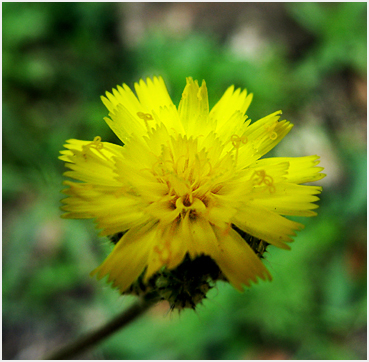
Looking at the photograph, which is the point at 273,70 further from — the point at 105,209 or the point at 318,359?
the point at 105,209

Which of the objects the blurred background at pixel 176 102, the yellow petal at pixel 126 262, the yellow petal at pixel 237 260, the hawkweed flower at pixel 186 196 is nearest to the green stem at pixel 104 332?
the hawkweed flower at pixel 186 196

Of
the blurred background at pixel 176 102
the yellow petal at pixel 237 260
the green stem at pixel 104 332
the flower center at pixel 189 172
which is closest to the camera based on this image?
the yellow petal at pixel 237 260

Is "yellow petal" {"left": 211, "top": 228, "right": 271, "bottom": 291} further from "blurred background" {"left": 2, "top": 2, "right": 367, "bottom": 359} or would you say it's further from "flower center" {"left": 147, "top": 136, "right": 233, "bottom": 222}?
"blurred background" {"left": 2, "top": 2, "right": 367, "bottom": 359}

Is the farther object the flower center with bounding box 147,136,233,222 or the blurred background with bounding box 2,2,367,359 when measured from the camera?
the blurred background with bounding box 2,2,367,359

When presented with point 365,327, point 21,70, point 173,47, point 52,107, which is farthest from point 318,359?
point 21,70

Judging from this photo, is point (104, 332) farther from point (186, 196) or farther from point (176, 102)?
point (176, 102)

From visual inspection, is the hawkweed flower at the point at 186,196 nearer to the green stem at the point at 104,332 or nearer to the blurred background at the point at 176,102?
the green stem at the point at 104,332

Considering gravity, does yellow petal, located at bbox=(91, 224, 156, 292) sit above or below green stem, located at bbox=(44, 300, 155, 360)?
above

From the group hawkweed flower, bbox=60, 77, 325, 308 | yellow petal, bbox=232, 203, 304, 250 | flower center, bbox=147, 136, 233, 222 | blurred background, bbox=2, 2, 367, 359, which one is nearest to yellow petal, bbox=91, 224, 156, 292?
hawkweed flower, bbox=60, 77, 325, 308
